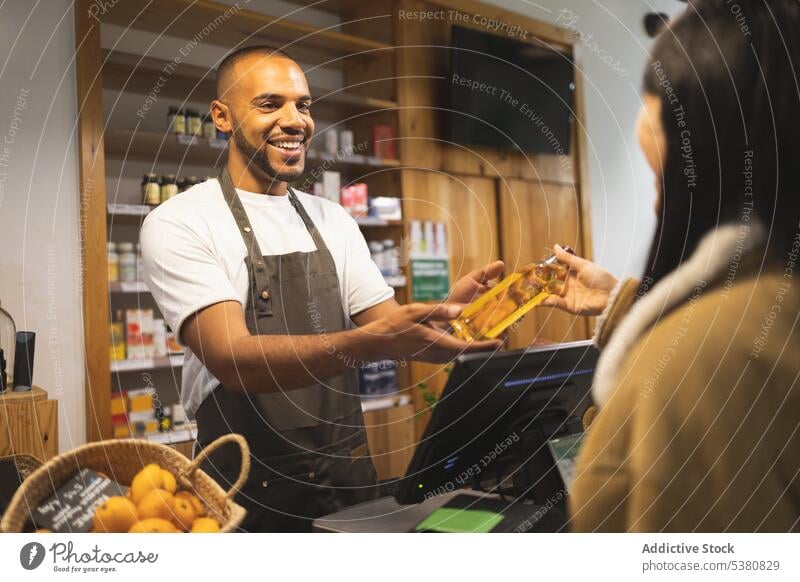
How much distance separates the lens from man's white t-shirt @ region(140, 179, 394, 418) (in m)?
1.69

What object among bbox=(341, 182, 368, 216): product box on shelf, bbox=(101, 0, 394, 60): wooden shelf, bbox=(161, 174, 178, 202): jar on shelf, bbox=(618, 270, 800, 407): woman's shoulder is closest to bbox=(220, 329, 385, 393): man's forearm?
bbox=(618, 270, 800, 407): woman's shoulder

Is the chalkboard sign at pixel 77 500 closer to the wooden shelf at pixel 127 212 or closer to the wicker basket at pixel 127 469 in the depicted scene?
the wicker basket at pixel 127 469

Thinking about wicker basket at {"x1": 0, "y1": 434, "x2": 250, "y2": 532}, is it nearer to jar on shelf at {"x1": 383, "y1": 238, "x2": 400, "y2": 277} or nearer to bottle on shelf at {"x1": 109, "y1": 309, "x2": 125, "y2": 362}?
bottle on shelf at {"x1": 109, "y1": 309, "x2": 125, "y2": 362}

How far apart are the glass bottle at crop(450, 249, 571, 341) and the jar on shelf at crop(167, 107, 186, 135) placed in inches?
47.9

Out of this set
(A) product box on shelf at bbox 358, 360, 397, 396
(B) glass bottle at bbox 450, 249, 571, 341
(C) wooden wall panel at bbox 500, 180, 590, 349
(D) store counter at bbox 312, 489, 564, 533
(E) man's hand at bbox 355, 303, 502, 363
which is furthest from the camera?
(C) wooden wall panel at bbox 500, 180, 590, 349

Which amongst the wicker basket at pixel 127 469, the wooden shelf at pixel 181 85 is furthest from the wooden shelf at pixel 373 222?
the wicker basket at pixel 127 469

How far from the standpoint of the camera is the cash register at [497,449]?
3.78 feet

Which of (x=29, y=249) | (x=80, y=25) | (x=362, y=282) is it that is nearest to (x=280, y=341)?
(x=362, y=282)

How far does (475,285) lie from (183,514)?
0.84 meters

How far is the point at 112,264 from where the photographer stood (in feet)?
7.53

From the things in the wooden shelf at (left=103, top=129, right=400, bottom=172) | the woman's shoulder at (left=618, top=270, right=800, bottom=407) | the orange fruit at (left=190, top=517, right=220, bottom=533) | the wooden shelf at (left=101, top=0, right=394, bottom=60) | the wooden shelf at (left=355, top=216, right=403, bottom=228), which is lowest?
the orange fruit at (left=190, top=517, right=220, bottom=533)

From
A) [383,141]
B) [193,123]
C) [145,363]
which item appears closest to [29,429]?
[145,363]

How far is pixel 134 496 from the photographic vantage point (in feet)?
3.71

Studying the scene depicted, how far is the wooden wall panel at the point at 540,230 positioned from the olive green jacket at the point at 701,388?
149 cm
